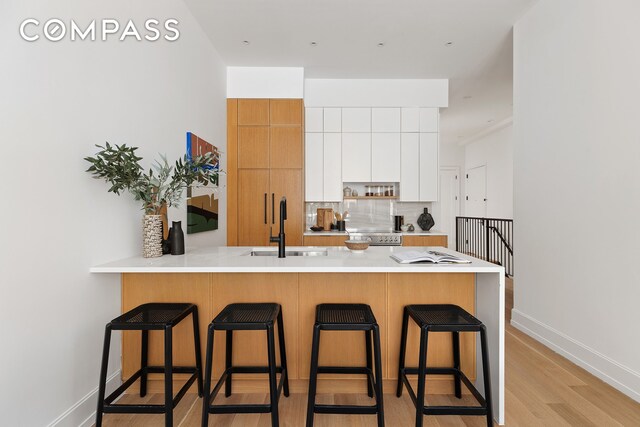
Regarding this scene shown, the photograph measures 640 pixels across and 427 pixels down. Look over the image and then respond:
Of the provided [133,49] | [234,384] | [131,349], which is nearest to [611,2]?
[133,49]

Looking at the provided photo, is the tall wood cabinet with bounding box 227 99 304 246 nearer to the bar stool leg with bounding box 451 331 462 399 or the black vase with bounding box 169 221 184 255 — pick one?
the black vase with bounding box 169 221 184 255

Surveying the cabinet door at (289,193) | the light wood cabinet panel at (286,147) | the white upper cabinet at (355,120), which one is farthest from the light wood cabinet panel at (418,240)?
the light wood cabinet panel at (286,147)

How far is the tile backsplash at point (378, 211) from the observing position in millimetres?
5207

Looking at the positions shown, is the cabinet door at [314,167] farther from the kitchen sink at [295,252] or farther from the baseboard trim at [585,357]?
the baseboard trim at [585,357]

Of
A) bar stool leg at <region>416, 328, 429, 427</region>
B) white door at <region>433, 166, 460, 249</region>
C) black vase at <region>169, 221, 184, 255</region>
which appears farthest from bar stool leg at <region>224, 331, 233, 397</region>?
white door at <region>433, 166, 460, 249</region>

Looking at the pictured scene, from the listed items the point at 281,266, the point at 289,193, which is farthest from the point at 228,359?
the point at 289,193

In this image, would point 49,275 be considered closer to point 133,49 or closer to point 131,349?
point 131,349

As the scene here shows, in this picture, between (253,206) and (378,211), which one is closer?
(253,206)

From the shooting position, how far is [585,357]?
8.13ft

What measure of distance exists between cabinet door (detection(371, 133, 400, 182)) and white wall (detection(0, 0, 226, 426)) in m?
3.16

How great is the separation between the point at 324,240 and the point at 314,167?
42.5 inches

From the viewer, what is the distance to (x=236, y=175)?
14.6ft

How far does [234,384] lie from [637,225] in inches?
108

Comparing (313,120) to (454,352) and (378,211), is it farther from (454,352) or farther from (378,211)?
(454,352)
